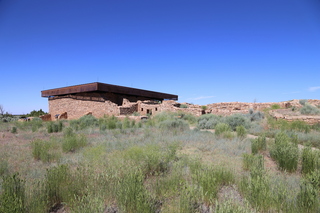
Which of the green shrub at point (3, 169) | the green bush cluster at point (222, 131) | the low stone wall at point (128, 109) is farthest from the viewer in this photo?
the low stone wall at point (128, 109)

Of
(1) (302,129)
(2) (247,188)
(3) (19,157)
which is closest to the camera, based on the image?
(2) (247,188)

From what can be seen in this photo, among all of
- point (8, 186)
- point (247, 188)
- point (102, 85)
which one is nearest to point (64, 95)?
point (102, 85)

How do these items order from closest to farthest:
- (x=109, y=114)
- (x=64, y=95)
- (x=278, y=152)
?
(x=278, y=152), (x=109, y=114), (x=64, y=95)

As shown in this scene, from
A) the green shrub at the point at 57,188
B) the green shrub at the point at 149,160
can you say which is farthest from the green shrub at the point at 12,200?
the green shrub at the point at 149,160

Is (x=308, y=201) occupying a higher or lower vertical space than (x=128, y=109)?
lower

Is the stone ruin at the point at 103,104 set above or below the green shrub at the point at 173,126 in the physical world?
above

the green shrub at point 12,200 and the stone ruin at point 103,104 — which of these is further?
the stone ruin at point 103,104

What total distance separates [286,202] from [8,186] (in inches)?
156

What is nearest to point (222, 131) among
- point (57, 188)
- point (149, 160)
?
point (149, 160)

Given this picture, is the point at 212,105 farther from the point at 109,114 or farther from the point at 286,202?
the point at 286,202

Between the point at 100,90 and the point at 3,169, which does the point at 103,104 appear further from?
the point at 3,169

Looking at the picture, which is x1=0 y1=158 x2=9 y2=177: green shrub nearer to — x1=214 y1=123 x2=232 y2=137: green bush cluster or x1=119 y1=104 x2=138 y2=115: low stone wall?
x1=214 y1=123 x2=232 y2=137: green bush cluster

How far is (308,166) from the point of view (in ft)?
13.7

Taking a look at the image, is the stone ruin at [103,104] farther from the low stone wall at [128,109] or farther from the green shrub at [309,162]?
the green shrub at [309,162]
